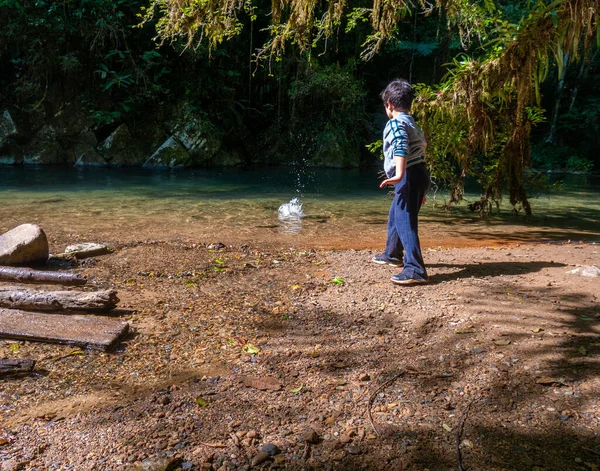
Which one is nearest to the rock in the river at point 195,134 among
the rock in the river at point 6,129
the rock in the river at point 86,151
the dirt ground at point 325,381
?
the rock in the river at point 86,151

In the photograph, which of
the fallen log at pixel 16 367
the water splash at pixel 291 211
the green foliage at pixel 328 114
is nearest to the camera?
the fallen log at pixel 16 367

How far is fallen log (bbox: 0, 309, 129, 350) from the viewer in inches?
127

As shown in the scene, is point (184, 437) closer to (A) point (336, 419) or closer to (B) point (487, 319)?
(A) point (336, 419)

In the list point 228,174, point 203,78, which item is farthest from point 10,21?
point 228,174

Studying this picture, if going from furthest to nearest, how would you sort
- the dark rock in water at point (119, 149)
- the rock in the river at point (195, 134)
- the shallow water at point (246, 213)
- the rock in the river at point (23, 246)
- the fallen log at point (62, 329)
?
the rock in the river at point (195, 134)
the dark rock in water at point (119, 149)
the shallow water at point (246, 213)
the rock in the river at point (23, 246)
the fallen log at point (62, 329)

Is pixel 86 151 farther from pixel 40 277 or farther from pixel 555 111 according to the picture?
pixel 555 111

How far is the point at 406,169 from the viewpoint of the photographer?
14.8 feet

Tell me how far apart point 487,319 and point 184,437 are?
2.37 meters

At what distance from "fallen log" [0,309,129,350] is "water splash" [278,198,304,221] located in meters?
6.01

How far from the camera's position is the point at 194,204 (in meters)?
10.8

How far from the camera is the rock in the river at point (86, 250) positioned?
575 centimetres

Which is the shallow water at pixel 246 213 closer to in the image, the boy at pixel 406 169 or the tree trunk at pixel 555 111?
the boy at pixel 406 169

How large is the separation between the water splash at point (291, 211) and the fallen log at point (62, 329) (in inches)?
237

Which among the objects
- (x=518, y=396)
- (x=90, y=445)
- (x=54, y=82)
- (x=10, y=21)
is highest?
(x=10, y=21)
